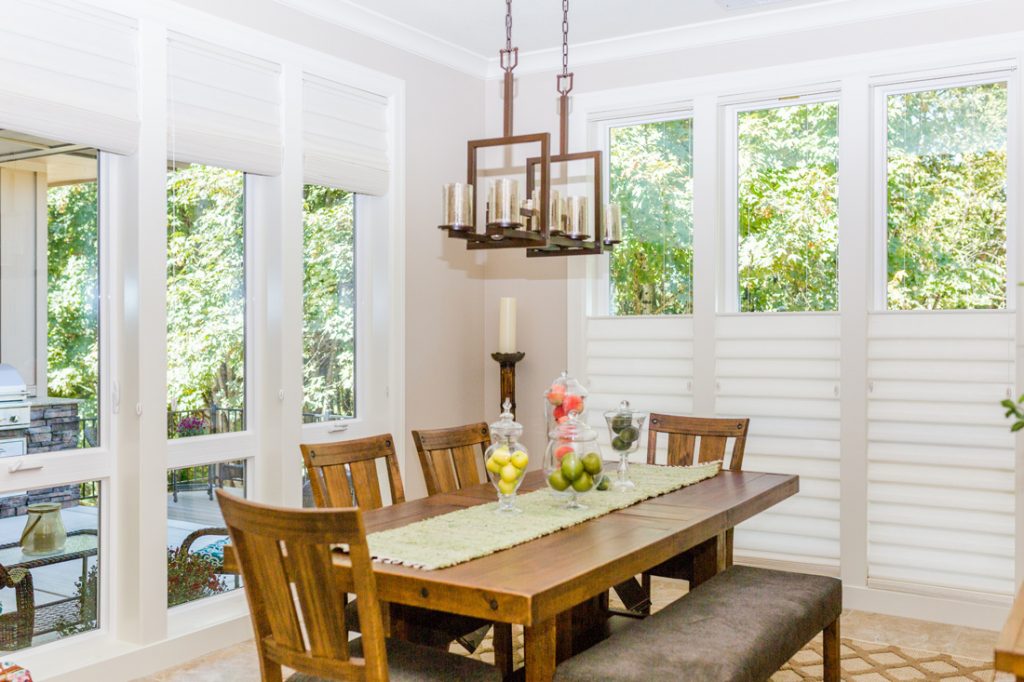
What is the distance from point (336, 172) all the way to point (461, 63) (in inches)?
45.0

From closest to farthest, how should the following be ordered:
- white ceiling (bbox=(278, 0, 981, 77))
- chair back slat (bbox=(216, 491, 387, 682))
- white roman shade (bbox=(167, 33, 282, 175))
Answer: chair back slat (bbox=(216, 491, 387, 682)) < white roman shade (bbox=(167, 33, 282, 175)) < white ceiling (bbox=(278, 0, 981, 77))

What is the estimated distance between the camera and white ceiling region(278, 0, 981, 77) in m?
4.10

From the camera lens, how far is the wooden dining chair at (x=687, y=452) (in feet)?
11.5

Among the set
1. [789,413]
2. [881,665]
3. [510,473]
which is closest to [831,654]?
[881,665]

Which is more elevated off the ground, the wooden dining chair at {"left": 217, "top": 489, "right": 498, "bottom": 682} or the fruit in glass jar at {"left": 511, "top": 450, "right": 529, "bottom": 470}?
the fruit in glass jar at {"left": 511, "top": 450, "right": 529, "bottom": 470}

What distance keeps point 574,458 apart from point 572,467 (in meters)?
0.03

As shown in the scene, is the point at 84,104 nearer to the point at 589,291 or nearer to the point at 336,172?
the point at 336,172

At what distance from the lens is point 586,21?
4.38 meters

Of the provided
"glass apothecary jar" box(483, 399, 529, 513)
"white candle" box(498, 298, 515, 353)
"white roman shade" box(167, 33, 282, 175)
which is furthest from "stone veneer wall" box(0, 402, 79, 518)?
"white candle" box(498, 298, 515, 353)

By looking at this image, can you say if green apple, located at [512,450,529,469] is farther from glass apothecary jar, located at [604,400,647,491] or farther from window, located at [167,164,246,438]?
window, located at [167,164,246,438]

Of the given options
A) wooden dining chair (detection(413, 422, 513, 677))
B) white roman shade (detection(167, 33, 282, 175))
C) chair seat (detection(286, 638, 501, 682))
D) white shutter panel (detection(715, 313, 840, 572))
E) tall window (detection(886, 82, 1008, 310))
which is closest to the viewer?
chair seat (detection(286, 638, 501, 682))

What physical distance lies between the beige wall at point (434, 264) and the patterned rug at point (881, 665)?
56.7 inches

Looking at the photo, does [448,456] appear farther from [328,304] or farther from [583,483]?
[328,304]

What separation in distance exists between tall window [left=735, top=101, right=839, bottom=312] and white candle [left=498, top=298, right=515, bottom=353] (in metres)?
1.13
